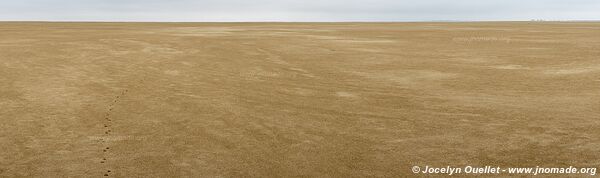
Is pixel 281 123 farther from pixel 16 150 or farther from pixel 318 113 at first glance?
pixel 16 150

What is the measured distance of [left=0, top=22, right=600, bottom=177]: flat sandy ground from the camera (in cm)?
714

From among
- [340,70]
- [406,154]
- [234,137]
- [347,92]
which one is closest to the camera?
[406,154]

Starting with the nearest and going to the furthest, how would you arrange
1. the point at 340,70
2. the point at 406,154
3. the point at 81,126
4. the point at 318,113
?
the point at 406,154 → the point at 81,126 → the point at 318,113 → the point at 340,70

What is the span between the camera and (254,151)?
7.63m

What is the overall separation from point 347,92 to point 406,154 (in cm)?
547

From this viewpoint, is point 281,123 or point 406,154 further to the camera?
point 281,123

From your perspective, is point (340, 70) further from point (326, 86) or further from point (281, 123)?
point (281, 123)

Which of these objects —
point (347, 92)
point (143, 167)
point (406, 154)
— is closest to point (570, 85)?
point (347, 92)

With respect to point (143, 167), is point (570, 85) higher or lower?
higher

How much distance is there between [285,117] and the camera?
32.4ft

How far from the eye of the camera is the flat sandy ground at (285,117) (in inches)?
281

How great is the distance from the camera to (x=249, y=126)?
917 centimetres

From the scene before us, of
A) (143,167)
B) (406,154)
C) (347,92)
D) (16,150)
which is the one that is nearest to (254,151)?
(143,167)

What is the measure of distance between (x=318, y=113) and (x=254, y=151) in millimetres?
2867
